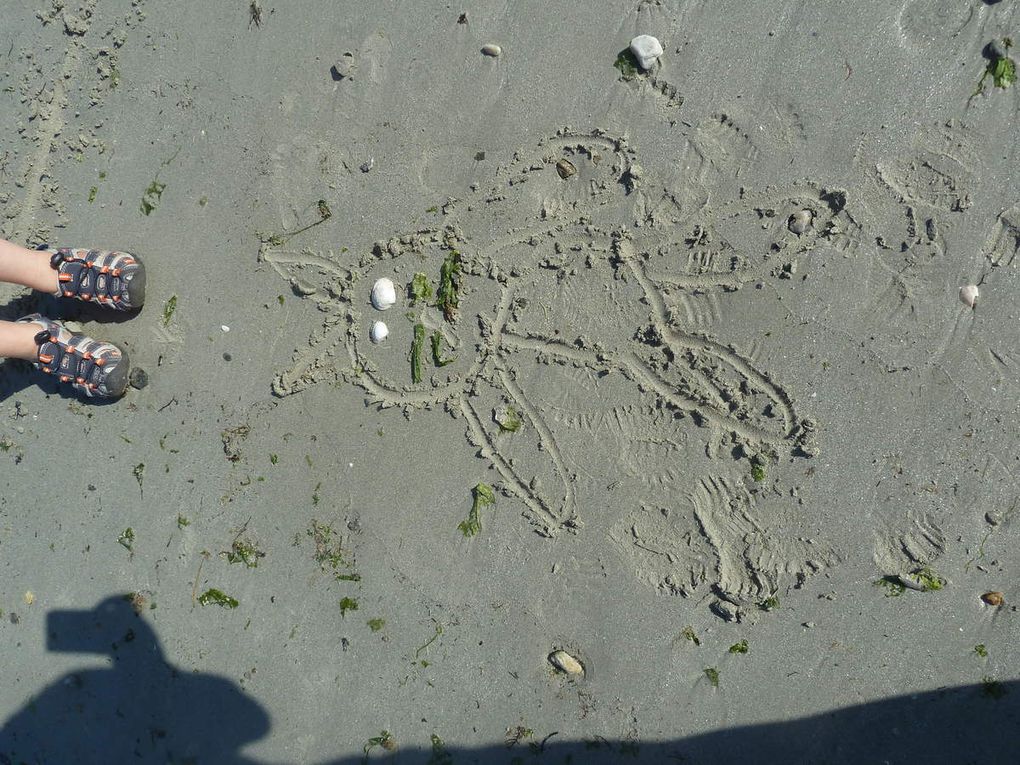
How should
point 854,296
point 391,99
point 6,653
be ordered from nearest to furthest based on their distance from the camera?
1. point 854,296
2. point 391,99
3. point 6,653

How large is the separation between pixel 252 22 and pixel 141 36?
71 centimetres

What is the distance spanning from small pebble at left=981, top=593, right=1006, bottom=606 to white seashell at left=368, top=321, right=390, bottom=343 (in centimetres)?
353

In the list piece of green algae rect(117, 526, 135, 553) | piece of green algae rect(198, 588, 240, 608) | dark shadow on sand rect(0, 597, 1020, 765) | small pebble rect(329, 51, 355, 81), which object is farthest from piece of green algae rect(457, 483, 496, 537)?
small pebble rect(329, 51, 355, 81)

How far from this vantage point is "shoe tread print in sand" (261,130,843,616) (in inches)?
129

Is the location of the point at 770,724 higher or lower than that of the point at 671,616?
lower

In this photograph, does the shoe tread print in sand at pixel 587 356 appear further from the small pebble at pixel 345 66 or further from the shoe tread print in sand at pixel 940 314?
the small pebble at pixel 345 66

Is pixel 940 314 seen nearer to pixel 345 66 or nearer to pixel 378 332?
pixel 378 332

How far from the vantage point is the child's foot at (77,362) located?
340cm

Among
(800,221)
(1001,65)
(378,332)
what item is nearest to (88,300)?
(378,332)

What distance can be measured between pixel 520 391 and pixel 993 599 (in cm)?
273

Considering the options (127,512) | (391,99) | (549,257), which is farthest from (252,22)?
(127,512)

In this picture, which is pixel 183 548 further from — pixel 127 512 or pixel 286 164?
pixel 286 164

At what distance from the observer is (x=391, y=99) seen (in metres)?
3.42

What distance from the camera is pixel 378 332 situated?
3.44 m
